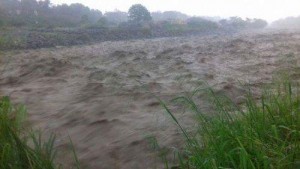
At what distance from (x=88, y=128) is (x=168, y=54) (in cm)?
430

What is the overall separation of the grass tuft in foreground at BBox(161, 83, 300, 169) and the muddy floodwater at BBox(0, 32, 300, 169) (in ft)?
Answer: 1.44

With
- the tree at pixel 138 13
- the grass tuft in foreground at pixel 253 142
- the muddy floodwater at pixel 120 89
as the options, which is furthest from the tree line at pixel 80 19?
the grass tuft in foreground at pixel 253 142

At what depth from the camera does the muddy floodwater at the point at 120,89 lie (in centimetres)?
304

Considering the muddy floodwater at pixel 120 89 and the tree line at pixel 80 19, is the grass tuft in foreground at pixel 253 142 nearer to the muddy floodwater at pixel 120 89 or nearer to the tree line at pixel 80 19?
the muddy floodwater at pixel 120 89

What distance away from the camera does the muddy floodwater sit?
9.99 ft

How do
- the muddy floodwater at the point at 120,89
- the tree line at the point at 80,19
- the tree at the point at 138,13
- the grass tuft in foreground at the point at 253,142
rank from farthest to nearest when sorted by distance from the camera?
the tree at the point at 138,13
the tree line at the point at 80,19
the muddy floodwater at the point at 120,89
the grass tuft in foreground at the point at 253,142

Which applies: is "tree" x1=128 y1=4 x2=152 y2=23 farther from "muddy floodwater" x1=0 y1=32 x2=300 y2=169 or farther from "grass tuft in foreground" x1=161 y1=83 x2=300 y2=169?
"grass tuft in foreground" x1=161 y1=83 x2=300 y2=169

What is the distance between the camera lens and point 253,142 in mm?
2158

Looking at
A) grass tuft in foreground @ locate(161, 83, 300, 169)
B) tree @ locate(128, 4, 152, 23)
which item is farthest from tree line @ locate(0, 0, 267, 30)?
grass tuft in foreground @ locate(161, 83, 300, 169)

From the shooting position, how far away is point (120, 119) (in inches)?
143

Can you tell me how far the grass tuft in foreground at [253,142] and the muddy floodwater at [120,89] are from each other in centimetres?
44

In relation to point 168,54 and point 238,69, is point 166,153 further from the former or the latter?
point 168,54

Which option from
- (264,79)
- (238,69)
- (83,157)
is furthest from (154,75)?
(83,157)

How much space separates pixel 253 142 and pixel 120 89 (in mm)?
2689
